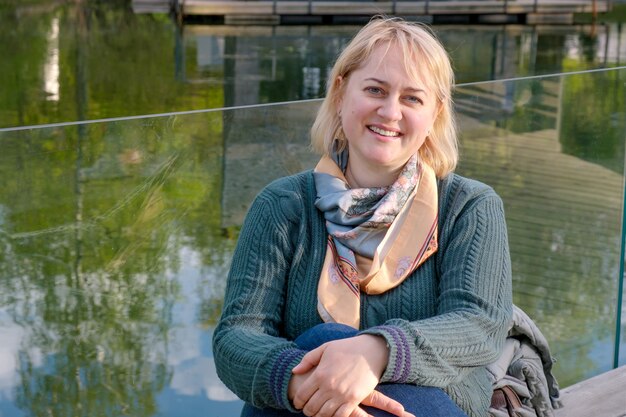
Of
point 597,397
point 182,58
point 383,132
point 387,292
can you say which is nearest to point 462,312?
point 387,292

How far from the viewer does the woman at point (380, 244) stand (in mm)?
2094

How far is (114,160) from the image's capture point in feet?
10.1

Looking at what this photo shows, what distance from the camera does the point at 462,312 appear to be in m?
2.07

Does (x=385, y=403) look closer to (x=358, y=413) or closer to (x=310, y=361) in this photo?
(x=358, y=413)

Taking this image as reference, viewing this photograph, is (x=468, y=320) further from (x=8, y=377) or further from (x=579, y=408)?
(x=8, y=377)

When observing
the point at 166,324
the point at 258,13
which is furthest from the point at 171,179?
the point at 258,13

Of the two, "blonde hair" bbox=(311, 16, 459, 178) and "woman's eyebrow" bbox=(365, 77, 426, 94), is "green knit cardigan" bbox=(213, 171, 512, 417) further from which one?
"woman's eyebrow" bbox=(365, 77, 426, 94)

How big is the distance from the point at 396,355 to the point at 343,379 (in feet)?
0.35

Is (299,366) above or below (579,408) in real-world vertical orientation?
above

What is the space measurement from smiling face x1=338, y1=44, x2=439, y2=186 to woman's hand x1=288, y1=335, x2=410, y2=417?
0.46m

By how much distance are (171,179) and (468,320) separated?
136 cm

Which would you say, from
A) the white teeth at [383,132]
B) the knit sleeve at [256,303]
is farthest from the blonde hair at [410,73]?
the knit sleeve at [256,303]

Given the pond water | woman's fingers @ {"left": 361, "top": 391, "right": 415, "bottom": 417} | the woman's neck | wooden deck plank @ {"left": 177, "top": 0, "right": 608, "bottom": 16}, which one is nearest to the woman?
the woman's neck

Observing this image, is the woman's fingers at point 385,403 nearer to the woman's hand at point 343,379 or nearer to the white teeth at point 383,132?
the woman's hand at point 343,379
